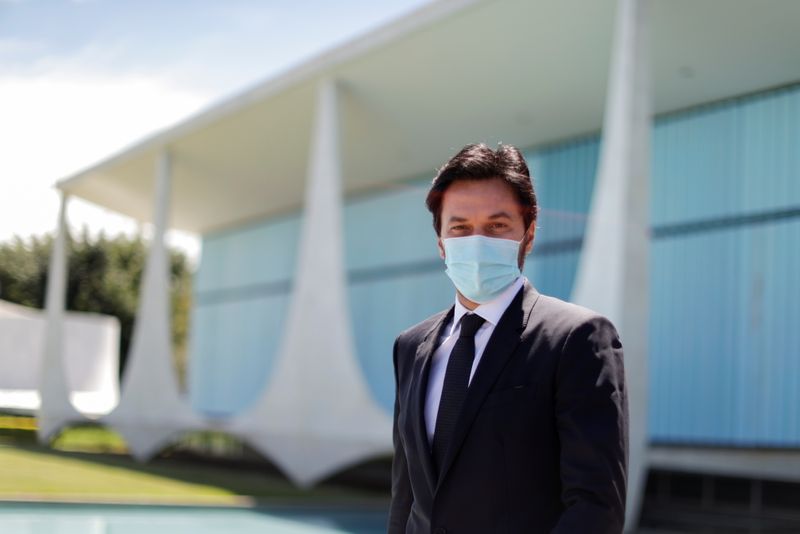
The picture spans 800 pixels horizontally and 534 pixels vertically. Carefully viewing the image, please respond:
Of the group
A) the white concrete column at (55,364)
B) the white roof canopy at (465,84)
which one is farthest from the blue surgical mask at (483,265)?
the white concrete column at (55,364)

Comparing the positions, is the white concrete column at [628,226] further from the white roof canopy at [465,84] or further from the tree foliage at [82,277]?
the tree foliage at [82,277]

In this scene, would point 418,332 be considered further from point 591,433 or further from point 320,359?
point 320,359

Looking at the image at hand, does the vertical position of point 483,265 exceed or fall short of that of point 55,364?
it exceeds it

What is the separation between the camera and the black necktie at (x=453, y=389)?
1.96 meters

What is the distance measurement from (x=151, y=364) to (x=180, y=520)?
9.82 m

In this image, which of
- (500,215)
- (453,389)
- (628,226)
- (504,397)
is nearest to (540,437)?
(504,397)

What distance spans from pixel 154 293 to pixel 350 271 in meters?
4.73

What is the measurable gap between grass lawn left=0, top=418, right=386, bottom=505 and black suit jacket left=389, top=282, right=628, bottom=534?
1232cm

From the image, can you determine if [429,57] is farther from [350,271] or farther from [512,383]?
[512,383]

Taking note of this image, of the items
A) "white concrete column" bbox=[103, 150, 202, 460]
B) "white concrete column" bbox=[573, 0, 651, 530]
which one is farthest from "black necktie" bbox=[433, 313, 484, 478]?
"white concrete column" bbox=[103, 150, 202, 460]

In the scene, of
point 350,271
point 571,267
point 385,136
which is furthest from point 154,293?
point 571,267

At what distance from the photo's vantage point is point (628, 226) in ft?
37.9

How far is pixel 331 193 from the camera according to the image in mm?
17000

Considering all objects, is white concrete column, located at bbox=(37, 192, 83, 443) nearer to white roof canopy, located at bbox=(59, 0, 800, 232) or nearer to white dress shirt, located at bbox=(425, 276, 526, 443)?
white roof canopy, located at bbox=(59, 0, 800, 232)
